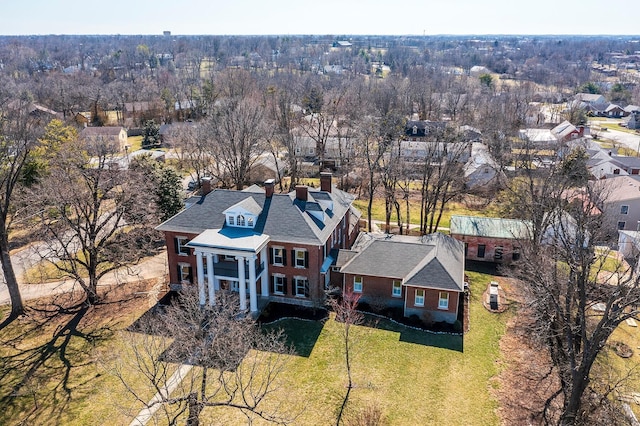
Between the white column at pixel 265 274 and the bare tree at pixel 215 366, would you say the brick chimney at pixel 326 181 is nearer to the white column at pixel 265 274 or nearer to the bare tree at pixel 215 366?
the white column at pixel 265 274

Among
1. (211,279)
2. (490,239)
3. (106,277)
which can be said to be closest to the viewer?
(211,279)

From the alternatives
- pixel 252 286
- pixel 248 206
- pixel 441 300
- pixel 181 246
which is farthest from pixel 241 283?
pixel 441 300

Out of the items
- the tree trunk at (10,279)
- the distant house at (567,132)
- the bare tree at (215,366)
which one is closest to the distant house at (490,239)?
the bare tree at (215,366)

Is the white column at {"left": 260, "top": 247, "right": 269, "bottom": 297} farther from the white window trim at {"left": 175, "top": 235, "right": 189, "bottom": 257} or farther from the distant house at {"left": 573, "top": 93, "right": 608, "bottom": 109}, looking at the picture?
the distant house at {"left": 573, "top": 93, "right": 608, "bottom": 109}

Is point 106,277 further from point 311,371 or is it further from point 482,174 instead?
point 482,174

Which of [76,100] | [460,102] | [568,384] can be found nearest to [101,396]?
[568,384]

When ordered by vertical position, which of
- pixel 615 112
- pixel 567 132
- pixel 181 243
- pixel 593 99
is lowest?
pixel 181 243
